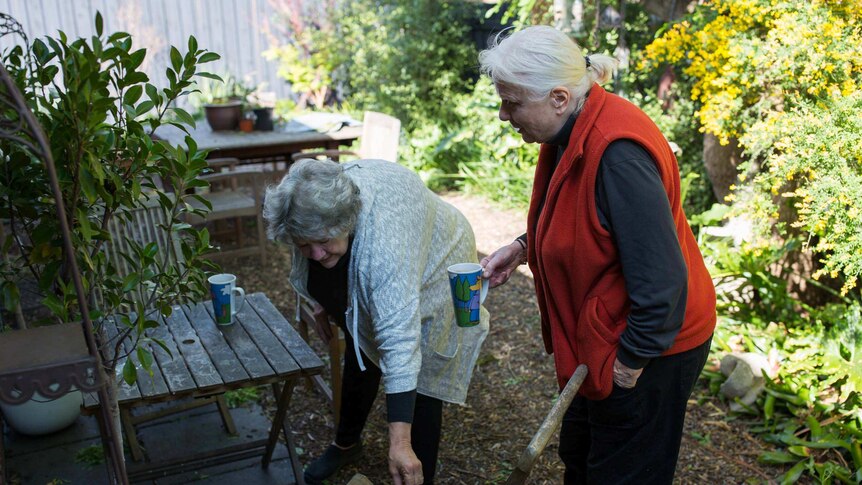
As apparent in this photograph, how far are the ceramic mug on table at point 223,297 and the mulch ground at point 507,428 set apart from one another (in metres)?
0.81

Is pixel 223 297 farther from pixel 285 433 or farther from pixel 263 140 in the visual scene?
pixel 263 140

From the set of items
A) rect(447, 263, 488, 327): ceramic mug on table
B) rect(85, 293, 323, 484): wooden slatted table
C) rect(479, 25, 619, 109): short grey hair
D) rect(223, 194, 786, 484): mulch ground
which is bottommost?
rect(223, 194, 786, 484): mulch ground

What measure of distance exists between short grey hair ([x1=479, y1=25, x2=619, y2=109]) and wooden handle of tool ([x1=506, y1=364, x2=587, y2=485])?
0.66 metres

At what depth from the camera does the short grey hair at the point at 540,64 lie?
5.53ft

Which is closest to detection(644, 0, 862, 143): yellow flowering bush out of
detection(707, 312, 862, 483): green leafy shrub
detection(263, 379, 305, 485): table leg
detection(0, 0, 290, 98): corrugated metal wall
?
detection(707, 312, 862, 483): green leafy shrub

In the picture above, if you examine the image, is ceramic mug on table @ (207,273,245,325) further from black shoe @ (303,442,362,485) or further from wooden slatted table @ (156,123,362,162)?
wooden slatted table @ (156,123,362,162)

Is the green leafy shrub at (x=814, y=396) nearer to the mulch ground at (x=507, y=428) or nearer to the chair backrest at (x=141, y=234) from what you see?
the mulch ground at (x=507, y=428)

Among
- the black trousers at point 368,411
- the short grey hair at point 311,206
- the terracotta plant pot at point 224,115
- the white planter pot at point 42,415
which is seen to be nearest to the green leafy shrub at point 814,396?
the black trousers at point 368,411

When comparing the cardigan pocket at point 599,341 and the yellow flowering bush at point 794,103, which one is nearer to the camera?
the cardigan pocket at point 599,341

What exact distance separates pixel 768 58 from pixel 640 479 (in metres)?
2.28

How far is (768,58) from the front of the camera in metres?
3.35

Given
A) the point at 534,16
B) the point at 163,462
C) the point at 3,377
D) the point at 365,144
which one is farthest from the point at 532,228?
the point at 534,16

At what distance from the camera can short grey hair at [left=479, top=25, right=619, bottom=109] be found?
1686mm

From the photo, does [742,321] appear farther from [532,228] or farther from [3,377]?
[3,377]
